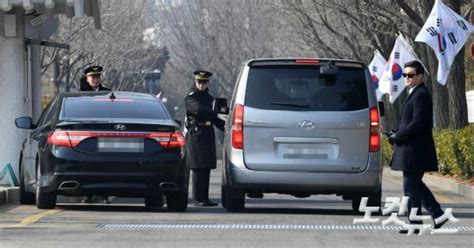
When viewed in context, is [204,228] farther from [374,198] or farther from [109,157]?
[374,198]

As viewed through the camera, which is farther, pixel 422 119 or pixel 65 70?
pixel 65 70

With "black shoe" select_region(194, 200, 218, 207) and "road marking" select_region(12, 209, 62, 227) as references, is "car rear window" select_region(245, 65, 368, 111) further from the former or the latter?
"road marking" select_region(12, 209, 62, 227)

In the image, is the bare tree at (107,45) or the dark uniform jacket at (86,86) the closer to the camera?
the dark uniform jacket at (86,86)

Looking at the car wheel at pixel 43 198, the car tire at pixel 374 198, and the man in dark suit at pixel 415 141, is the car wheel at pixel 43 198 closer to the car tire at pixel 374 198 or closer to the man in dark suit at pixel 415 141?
the car tire at pixel 374 198

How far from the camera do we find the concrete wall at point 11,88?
69.8 ft

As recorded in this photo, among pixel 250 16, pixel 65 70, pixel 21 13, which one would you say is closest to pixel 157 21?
pixel 250 16

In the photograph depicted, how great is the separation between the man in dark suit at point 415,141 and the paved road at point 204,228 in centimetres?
46

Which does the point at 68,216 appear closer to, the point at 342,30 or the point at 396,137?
the point at 396,137

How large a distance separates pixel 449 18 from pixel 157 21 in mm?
66138

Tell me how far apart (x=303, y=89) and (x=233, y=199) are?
1.49 m

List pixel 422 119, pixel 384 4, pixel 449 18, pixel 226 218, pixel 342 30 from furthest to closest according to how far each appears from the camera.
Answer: pixel 342 30 < pixel 384 4 < pixel 449 18 < pixel 226 218 < pixel 422 119

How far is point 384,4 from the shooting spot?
38.8 meters

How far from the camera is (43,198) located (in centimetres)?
1708

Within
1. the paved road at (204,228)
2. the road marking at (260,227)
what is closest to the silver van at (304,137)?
the paved road at (204,228)
